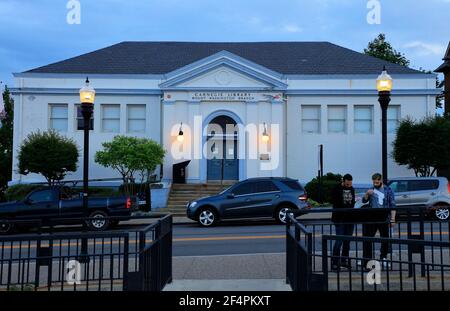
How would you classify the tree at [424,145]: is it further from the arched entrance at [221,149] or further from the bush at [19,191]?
the bush at [19,191]

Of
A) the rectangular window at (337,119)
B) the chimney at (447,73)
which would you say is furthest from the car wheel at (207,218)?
the chimney at (447,73)

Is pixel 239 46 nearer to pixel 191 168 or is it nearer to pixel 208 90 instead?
pixel 208 90

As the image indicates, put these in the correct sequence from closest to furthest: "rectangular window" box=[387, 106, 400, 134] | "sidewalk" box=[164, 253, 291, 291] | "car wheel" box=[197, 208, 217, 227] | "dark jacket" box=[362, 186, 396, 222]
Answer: "sidewalk" box=[164, 253, 291, 291] < "dark jacket" box=[362, 186, 396, 222] < "car wheel" box=[197, 208, 217, 227] < "rectangular window" box=[387, 106, 400, 134]

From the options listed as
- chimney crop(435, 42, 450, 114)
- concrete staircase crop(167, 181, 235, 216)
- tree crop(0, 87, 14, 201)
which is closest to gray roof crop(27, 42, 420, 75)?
concrete staircase crop(167, 181, 235, 216)

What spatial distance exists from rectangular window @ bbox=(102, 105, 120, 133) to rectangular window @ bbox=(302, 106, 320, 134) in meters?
10.6

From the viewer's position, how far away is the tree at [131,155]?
27.4 metres

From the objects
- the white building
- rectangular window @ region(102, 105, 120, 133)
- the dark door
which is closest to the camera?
the dark door

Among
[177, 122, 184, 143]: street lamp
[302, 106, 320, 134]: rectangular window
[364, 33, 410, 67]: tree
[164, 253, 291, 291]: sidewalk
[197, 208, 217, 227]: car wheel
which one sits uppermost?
[364, 33, 410, 67]: tree

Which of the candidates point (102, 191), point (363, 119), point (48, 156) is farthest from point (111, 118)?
point (363, 119)

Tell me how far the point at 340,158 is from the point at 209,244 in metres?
18.0

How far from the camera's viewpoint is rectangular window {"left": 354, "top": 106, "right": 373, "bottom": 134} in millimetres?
31500

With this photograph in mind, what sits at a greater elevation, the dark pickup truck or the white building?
the white building

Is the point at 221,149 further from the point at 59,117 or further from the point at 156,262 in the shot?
the point at 156,262

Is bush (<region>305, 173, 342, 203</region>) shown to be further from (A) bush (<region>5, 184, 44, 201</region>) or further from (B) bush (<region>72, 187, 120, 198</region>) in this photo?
(A) bush (<region>5, 184, 44, 201</region>)
